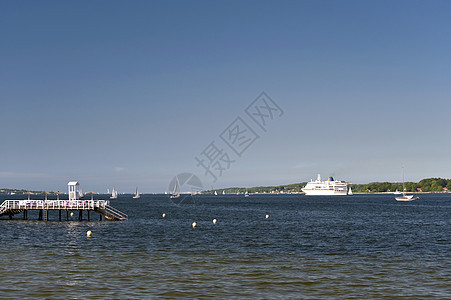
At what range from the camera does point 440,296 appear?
77.7 feet

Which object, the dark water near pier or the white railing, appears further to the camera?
the white railing

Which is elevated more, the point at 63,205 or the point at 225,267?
the point at 63,205

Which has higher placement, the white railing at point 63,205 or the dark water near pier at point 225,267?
the white railing at point 63,205

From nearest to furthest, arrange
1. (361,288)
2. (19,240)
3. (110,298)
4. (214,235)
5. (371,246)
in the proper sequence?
(110,298), (361,288), (371,246), (19,240), (214,235)

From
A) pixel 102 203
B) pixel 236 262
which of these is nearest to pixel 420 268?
pixel 236 262

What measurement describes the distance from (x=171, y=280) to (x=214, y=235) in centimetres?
2836

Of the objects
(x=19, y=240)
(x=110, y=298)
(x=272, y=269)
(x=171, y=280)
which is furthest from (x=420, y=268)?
(x=19, y=240)

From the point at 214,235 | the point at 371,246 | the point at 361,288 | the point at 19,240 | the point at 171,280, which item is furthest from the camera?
the point at 214,235

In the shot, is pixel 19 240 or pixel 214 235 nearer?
pixel 19 240

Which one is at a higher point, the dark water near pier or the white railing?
the white railing

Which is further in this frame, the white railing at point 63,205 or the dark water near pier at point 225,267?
the white railing at point 63,205

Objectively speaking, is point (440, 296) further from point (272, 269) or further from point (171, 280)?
point (171, 280)

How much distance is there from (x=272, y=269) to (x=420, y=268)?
10972 mm

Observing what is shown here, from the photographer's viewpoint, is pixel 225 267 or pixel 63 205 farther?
pixel 63 205
